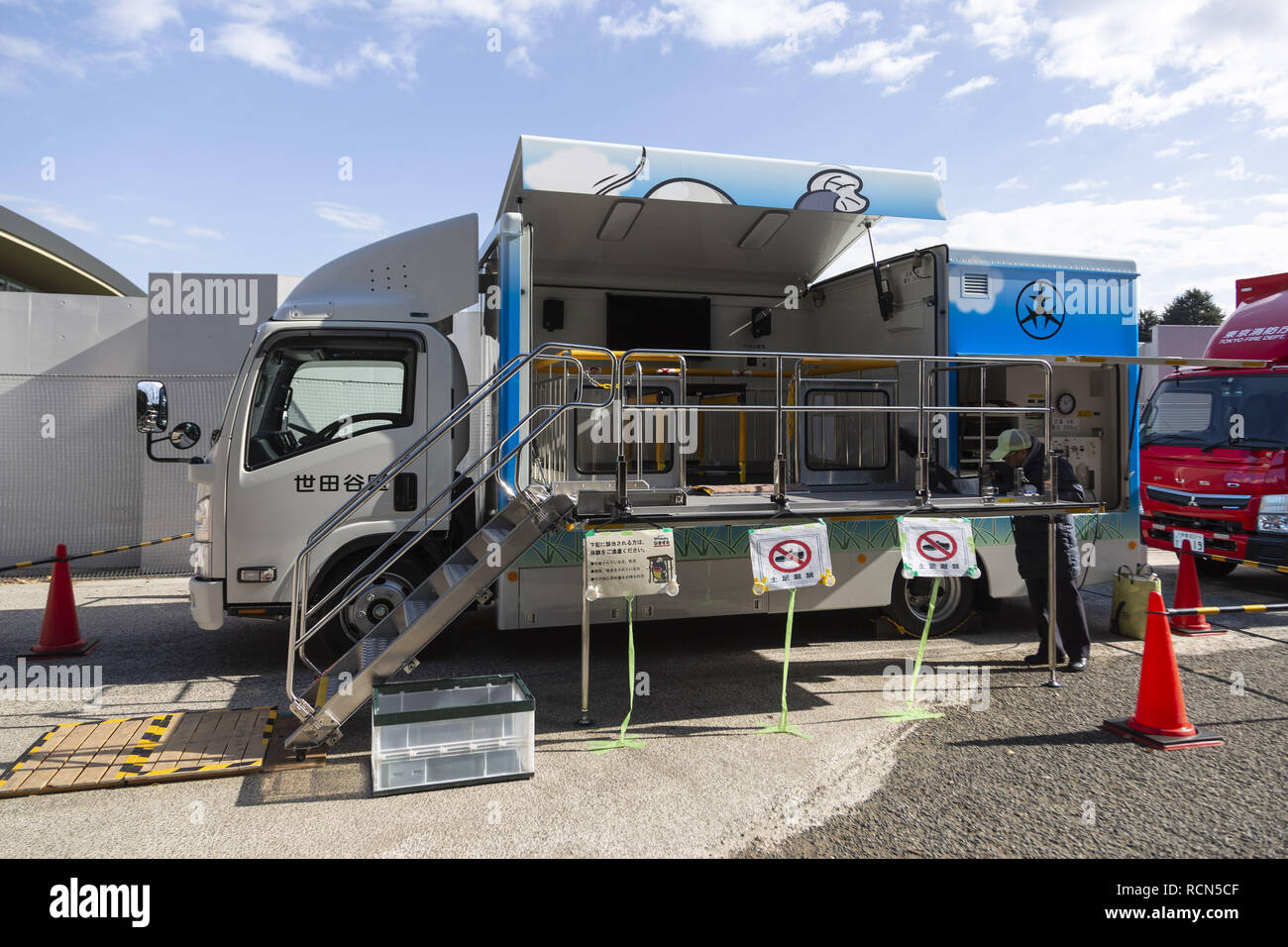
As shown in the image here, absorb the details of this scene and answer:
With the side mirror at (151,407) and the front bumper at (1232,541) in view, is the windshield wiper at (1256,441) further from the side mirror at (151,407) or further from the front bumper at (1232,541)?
the side mirror at (151,407)

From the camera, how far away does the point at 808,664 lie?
6.65 meters

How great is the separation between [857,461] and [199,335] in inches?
348

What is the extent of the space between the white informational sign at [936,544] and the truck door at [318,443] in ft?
11.1

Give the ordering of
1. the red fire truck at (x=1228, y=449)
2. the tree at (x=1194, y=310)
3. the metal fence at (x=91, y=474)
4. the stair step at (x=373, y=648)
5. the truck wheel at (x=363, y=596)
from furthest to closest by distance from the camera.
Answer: the tree at (x=1194, y=310) → the metal fence at (x=91, y=474) → the red fire truck at (x=1228, y=449) → the truck wheel at (x=363, y=596) → the stair step at (x=373, y=648)

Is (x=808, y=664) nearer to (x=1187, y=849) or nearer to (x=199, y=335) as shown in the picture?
(x=1187, y=849)

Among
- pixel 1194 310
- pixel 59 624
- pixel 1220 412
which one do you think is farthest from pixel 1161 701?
pixel 1194 310

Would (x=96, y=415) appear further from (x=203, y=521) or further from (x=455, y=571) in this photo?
(x=455, y=571)

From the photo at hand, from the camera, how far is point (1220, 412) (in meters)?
9.64

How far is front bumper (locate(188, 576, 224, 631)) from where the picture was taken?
5820mm

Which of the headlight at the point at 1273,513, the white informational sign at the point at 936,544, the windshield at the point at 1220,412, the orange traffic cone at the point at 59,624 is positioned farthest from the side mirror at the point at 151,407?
the windshield at the point at 1220,412

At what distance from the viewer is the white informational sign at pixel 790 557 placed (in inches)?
205

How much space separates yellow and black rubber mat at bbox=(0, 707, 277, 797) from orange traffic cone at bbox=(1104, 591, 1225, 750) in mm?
4983

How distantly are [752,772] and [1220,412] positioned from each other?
8165 millimetres

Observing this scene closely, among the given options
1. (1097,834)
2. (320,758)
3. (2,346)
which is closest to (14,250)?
(2,346)
